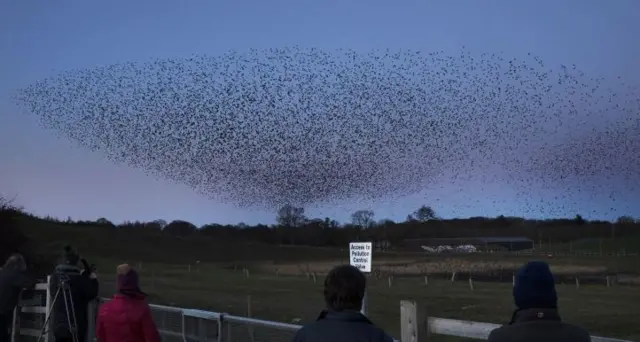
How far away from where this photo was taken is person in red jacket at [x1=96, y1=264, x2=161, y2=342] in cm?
731

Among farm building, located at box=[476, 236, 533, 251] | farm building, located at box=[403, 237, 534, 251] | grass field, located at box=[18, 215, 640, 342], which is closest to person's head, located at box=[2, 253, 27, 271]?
grass field, located at box=[18, 215, 640, 342]

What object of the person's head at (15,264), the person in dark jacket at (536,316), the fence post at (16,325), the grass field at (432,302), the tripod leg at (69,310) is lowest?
the grass field at (432,302)

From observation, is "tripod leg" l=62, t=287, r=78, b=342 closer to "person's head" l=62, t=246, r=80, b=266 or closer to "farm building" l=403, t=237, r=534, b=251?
"person's head" l=62, t=246, r=80, b=266

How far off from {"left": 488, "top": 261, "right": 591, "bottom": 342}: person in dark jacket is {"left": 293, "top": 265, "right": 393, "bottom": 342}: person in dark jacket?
66 centimetres

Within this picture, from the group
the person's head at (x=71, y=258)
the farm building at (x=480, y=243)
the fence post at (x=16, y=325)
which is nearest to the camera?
the person's head at (x=71, y=258)

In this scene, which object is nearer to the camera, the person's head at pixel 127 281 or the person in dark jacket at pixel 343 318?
the person in dark jacket at pixel 343 318

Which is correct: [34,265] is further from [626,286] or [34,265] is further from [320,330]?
[626,286]

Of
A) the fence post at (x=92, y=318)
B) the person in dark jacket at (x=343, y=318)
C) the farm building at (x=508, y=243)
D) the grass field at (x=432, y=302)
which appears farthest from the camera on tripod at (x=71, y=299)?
the farm building at (x=508, y=243)

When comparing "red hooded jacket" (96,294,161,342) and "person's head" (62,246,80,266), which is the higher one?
"person's head" (62,246,80,266)

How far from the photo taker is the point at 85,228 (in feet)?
452

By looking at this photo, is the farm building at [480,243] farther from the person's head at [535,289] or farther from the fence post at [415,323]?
the person's head at [535,289]

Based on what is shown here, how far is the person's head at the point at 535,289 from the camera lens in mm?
4129

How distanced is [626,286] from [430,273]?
88.7 ft

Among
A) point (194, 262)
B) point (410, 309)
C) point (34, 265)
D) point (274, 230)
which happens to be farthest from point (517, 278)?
point (274, 230)
